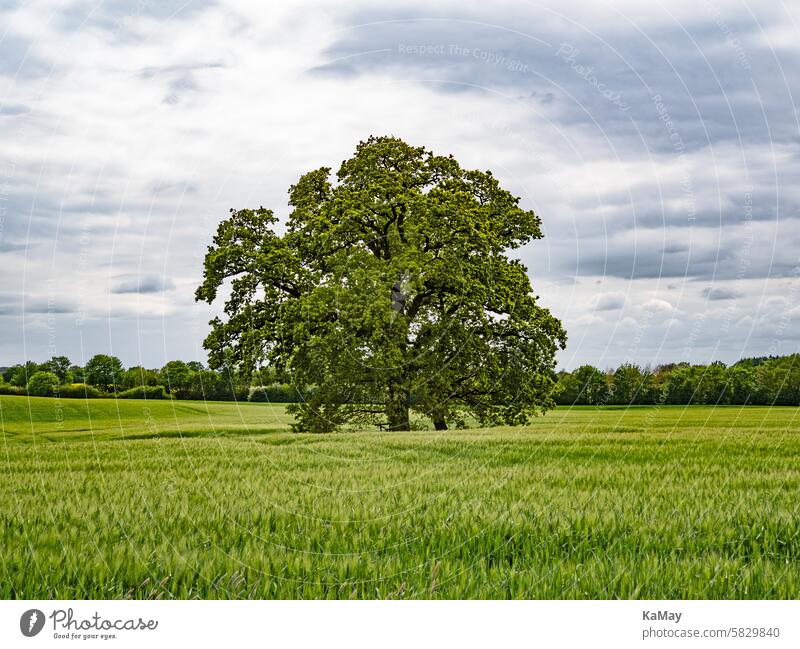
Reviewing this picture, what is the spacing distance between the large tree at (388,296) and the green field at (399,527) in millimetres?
9932

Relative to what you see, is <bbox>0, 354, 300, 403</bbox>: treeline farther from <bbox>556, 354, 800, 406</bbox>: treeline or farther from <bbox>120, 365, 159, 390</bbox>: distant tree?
<bbox>556, 354, 800, 406</bbox>: treeline

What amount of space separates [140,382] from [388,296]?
7.99 meters

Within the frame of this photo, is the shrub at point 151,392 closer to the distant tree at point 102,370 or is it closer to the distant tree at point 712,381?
the distant tree at point 102,370

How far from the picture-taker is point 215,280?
75.0 ft

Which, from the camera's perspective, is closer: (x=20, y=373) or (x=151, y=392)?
(x=20, y=373)

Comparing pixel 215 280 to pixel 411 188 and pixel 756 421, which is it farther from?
pixel 756 421

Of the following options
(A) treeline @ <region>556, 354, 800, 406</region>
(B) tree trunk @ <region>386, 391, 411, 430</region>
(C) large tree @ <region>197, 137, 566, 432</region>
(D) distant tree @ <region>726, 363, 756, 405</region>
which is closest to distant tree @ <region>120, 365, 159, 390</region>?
(C) large tree @ <region>197, 137, 566, 432</region>

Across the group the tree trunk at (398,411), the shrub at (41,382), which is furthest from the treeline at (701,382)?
the shrub at (41,382)

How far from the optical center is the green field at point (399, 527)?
5.51m

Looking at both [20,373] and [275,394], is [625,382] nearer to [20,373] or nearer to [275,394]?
[275,394]
